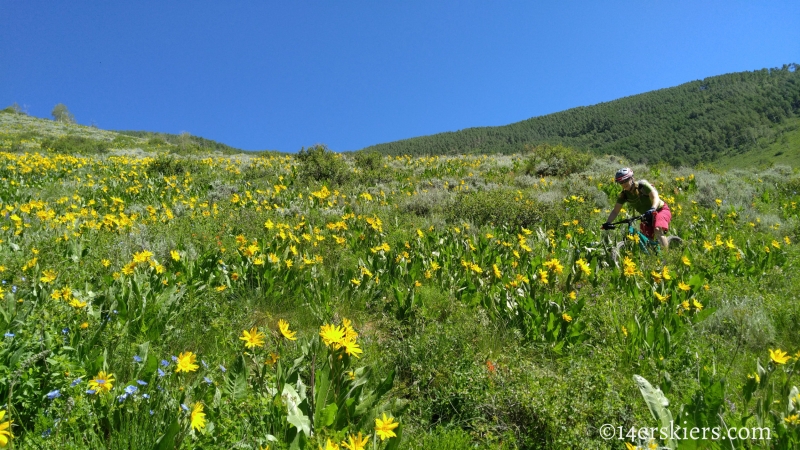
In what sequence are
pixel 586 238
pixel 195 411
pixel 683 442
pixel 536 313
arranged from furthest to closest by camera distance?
pixel 586 238 < pixel 536 313 < pixel 683 442 < pixel 195 411

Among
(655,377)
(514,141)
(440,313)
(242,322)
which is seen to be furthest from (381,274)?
(514,141)

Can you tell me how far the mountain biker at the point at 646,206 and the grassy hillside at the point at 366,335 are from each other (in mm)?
589

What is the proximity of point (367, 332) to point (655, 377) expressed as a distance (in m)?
2.02

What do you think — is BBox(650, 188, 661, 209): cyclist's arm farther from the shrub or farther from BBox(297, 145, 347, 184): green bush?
BBox(297, 145, 347, 184): green bush

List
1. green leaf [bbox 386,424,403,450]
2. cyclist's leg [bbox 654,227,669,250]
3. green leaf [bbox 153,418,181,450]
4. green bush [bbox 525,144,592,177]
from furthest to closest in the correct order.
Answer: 1. green bush [bbox 525,144,592,177]
2. cyclist's leg [bbox 654,227,669,250]
3. green leaf [bbox 386,424,403,450]
4. green leaf [bbox 153,418,181,450]

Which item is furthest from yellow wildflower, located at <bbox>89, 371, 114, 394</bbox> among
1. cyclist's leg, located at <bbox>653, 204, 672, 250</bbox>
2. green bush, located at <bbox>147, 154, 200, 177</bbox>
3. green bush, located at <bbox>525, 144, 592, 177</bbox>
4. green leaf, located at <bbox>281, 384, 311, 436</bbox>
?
green bush, located at <bbox>525, 144, 592, 177</bbox>

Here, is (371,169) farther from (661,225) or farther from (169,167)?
(661,225)

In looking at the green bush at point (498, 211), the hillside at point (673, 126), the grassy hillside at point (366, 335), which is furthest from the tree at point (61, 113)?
the green bush at point (498, 211)

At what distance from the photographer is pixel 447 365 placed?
2.68m

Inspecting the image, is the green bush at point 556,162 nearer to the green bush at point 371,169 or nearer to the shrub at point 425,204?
the green bush at point 371,169

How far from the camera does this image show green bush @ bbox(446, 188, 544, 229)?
767cm

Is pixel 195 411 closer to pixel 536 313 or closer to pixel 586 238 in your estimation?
pixel 536 313

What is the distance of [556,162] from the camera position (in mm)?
13500

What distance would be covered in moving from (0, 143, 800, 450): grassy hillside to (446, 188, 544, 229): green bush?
1.43 feet
